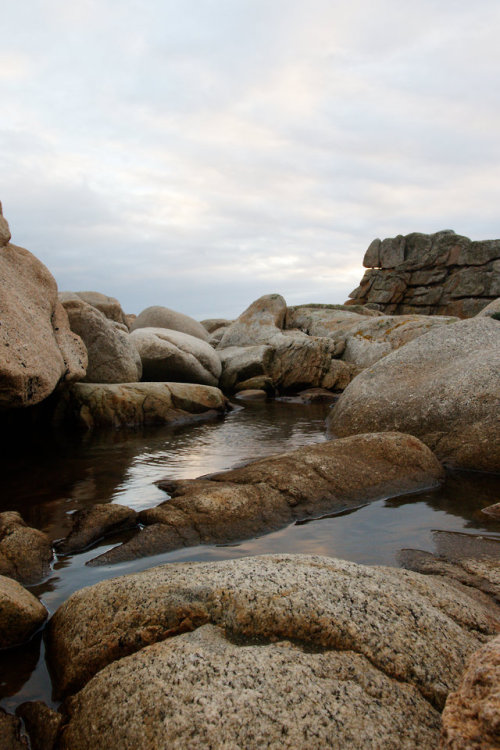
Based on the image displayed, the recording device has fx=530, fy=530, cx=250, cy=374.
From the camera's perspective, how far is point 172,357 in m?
16.2

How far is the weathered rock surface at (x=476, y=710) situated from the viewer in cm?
182

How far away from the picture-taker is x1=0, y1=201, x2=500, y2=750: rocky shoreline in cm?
225

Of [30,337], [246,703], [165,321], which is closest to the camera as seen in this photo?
[246,703]

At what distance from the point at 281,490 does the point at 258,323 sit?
1796cm

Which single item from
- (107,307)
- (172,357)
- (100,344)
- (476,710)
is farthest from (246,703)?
(107,307)

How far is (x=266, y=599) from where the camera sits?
9.58 ft

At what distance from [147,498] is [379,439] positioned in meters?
3.11

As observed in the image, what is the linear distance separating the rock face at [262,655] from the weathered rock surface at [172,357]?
1281 cm

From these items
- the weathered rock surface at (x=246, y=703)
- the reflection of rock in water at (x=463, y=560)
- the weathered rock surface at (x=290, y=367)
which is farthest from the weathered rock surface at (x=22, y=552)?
the weathered rock surface at (x=290, y=367)

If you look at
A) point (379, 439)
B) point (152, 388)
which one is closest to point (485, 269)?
point (152, 388)

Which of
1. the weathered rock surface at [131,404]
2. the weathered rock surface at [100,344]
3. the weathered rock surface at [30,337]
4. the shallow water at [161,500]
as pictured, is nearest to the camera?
the shallow water at [161,500]

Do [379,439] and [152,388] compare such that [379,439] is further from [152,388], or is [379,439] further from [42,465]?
[152,388]

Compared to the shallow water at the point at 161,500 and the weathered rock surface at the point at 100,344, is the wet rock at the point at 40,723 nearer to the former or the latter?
the shallow water at the point at 161,500

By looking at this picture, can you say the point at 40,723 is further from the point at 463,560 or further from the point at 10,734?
the point at 463,560
